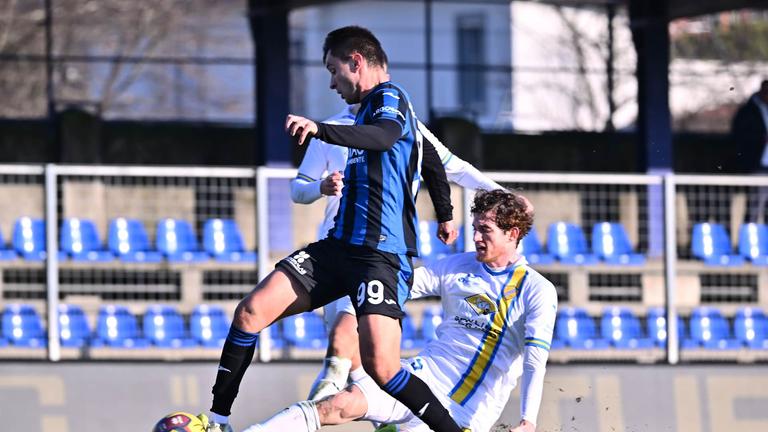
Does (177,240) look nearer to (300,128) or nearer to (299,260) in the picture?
(299,260)

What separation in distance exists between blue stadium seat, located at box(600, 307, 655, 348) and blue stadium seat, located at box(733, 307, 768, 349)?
0.80m

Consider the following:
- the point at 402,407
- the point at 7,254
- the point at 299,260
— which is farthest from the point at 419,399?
the point at 7,254

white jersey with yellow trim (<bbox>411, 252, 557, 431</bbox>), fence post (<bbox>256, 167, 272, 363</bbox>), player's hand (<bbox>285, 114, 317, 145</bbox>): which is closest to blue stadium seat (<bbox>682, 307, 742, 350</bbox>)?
fence post (<bbox>256, 167, 272, 363</bbox>)

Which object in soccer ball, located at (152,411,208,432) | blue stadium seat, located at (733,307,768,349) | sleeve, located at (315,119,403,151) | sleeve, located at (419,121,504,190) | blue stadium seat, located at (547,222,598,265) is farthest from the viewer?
blue stadium seat, located at (547,222,598,265)

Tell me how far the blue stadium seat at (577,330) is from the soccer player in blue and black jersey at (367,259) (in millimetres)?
4618

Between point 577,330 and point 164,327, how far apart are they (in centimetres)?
311

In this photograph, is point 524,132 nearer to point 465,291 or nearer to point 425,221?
point 425,221

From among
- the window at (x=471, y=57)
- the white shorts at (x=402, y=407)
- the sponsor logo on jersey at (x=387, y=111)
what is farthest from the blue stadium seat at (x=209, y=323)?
the window at (x=471, y=57)

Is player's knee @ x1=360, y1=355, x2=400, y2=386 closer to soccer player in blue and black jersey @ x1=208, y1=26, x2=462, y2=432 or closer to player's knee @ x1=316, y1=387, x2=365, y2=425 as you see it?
soccer player in blue and black jersey @ x1=208, y1=26, x2=462, y2=432

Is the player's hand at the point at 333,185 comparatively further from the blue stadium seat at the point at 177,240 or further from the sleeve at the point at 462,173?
the blue stadium seat at the point at 177,240

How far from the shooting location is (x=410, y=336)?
1016 cm

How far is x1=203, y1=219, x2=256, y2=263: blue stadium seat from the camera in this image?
1063 centimetres

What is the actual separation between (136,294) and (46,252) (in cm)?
98

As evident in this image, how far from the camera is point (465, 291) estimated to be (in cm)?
616
